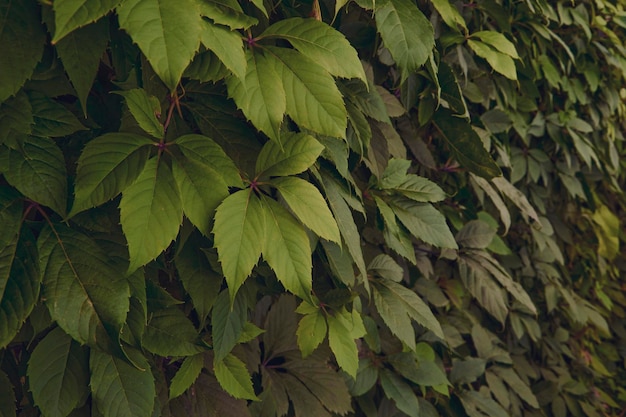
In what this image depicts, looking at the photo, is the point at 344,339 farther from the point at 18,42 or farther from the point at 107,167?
the point at 18,42

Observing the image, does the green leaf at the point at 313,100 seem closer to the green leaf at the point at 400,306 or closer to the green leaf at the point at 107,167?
the green leaf at the point at 107,167

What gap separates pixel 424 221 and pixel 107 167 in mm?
722

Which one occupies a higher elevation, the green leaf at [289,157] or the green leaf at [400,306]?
the green leaf at [289,157]

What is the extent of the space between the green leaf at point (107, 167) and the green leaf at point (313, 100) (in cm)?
20

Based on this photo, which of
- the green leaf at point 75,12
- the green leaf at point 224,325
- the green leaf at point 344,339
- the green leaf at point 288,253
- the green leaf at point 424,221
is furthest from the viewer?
the green leaf at point 424,221

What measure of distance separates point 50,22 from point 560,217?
2.32 m

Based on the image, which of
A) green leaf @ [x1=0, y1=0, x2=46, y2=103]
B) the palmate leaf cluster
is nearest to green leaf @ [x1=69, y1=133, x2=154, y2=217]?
the palmate leaf cluster

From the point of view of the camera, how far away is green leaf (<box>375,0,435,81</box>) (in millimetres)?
946

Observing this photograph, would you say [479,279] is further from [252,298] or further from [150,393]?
[150,393]

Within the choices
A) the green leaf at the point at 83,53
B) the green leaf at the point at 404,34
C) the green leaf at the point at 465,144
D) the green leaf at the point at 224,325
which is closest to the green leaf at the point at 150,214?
the green leaf at the point at 83,53

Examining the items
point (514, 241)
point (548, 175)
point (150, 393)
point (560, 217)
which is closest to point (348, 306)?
point (150, 393)

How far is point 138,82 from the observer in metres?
0.80

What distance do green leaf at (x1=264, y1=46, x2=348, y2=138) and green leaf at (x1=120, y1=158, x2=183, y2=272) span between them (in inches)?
7.7

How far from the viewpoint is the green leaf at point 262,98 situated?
750 mm
